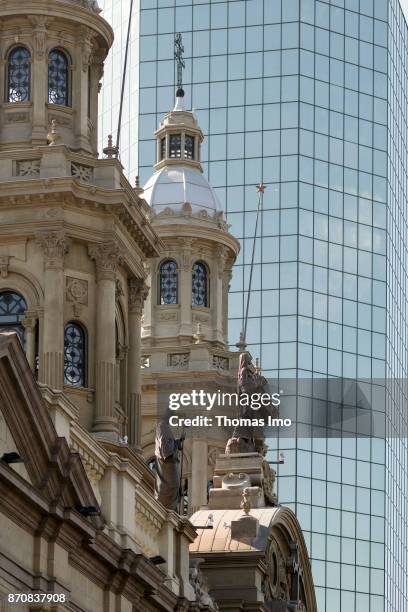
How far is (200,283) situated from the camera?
87.0 m

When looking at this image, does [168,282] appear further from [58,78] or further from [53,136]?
[53,136]

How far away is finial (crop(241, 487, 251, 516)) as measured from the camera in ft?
228

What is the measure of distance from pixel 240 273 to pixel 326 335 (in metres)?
5.36

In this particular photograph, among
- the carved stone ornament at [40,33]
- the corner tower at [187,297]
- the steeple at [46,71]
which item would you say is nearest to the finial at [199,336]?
the corner tower at [187,297]

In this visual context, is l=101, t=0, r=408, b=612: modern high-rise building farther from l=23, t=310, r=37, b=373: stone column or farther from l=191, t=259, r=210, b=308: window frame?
l=23, t=310, r=37, b=373: stone column

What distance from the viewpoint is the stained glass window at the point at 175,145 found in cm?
8969

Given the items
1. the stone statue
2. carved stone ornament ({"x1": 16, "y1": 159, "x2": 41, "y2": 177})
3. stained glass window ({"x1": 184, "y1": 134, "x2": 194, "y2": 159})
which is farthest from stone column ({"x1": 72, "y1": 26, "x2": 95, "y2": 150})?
stained glass window ({"x1": 184, "y1": 134, "x2": 194, "y2": 159})

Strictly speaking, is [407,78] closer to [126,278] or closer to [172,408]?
[172,408]

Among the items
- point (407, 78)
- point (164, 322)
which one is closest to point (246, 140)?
point (407, 78)

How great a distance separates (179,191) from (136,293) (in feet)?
64.2

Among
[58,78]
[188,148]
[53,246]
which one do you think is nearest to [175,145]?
[188,148]

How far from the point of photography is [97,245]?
65.2 meters

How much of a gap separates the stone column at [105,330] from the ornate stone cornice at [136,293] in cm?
247

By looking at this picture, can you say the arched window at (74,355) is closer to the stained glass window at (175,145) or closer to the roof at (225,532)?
the roof at (225,532)
